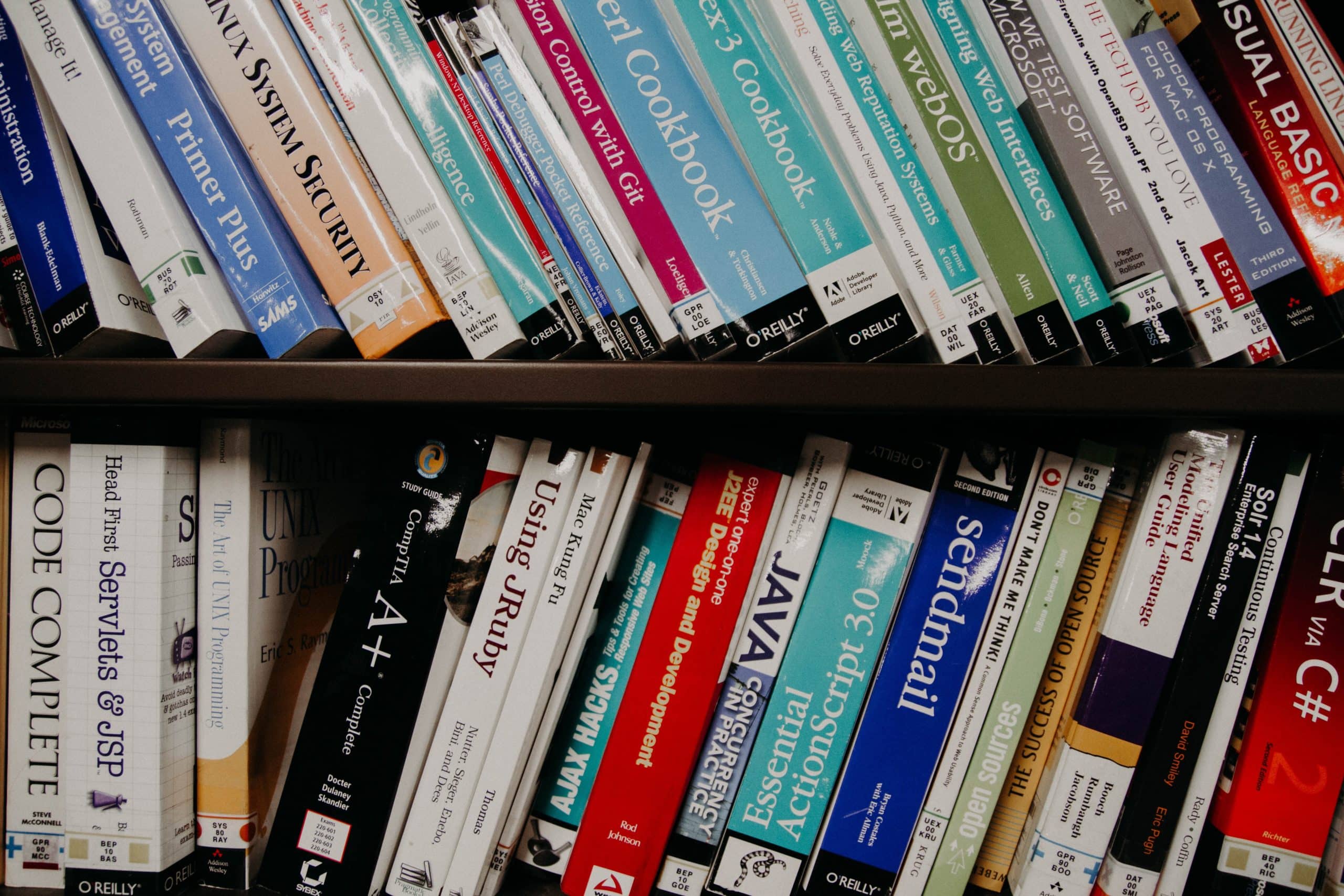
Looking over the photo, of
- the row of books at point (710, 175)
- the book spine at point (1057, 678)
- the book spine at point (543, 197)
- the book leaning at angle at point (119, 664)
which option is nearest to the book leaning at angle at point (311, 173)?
the row of books at point (710, 175)

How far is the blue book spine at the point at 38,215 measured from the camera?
1.75ft

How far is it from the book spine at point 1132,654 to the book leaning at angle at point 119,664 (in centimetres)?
73

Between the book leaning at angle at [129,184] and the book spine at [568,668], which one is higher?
the book leaning at angle at [129,184]

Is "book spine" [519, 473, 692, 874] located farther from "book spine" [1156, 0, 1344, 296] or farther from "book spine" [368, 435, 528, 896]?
"book spine" [1156, 0, 1344, 296]

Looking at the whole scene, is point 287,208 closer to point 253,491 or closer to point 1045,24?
point 253,491

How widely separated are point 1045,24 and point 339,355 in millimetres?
612

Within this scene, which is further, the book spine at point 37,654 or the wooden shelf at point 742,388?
the book spine at point 37,654

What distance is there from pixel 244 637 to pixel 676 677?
0.37m

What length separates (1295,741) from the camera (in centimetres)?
53

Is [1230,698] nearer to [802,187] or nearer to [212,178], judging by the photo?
[802,187]

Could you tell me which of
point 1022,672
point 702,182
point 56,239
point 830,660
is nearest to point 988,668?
point 1022,672

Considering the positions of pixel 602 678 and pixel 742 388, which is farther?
pixel 602 678

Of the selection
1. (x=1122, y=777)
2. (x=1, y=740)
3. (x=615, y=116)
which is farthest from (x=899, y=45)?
(x=1, y=740)

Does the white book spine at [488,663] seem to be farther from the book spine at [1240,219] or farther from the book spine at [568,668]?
the book spine at [1240,219]
